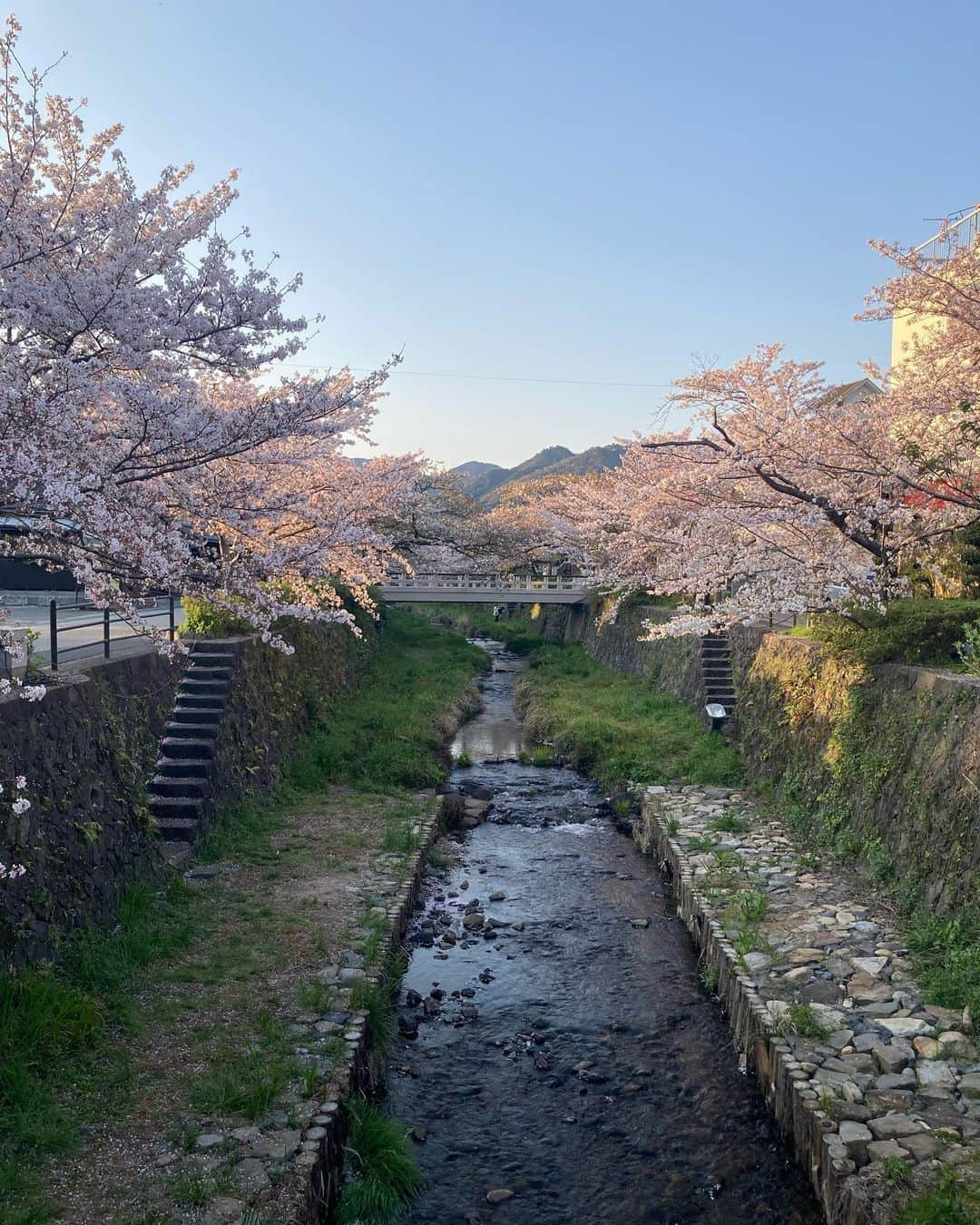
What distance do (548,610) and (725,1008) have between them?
34.2 m

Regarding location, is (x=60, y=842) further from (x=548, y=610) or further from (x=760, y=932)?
(x=548, y=610)

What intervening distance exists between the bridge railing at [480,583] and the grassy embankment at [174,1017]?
2042 cm

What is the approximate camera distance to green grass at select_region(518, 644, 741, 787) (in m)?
15.9

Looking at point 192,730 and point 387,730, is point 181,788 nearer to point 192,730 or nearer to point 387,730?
point 192,730

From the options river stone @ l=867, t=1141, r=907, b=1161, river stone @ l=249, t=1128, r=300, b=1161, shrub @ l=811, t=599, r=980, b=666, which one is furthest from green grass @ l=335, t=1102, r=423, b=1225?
shrub @ l=811, t=599, r=980, b=666

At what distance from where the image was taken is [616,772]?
16.5 metres

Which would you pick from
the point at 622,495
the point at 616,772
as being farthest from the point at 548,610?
the point at 616,772

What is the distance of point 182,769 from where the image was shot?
11.2 meters

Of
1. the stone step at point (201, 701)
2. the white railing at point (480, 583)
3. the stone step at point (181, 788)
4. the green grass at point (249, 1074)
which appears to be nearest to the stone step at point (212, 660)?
the stone step at point (201, 701)

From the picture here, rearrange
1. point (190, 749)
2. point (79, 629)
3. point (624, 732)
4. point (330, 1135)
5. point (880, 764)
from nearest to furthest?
point (330, 1135) < point (880, 764) < point (190, 749) < point (79, 629) < point (624, 732)

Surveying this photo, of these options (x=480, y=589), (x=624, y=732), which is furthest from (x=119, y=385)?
(x=480, y=589)

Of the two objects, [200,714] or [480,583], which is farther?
[480,583]

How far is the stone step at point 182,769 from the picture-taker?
11156 mm

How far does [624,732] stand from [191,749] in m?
9.93
